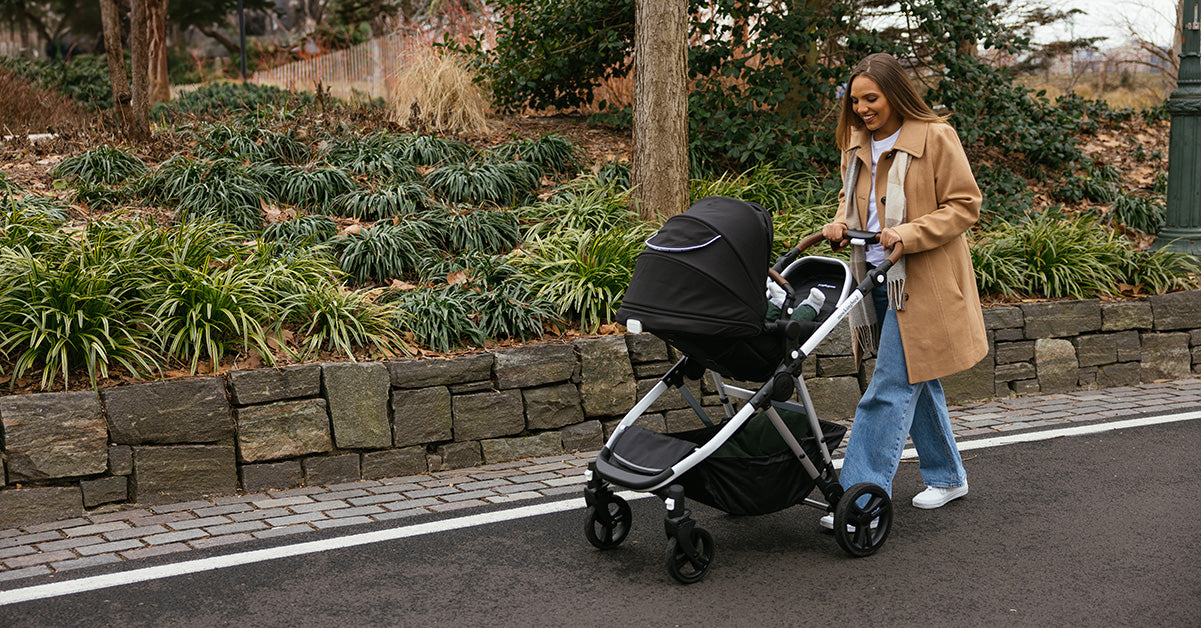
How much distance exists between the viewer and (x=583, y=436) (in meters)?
6.09

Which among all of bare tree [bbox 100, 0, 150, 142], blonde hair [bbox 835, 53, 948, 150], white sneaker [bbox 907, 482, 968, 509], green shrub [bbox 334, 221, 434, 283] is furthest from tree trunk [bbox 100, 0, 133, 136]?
white sneaker [bbox 907, 482, 968, 509]

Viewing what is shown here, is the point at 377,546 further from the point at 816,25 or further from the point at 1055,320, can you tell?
the point at 816,25

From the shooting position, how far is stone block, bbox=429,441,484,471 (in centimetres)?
573

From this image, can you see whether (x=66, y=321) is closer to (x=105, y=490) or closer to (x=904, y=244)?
(x=105, y=490)

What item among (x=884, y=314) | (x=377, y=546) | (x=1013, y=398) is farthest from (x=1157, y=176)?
(x=377, y=546)

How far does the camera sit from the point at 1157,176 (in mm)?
10656

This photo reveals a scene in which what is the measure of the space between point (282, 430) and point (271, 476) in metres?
0.24

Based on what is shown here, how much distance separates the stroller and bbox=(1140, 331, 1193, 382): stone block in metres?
4.39

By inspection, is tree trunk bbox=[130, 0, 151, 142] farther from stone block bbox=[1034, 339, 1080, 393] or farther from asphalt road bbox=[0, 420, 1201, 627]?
stone block bbox=[1034, 339, 1080, 393]

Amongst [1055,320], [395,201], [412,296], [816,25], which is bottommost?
[1055,320]

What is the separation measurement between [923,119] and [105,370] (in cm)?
394

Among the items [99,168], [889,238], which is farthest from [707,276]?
[99,168]

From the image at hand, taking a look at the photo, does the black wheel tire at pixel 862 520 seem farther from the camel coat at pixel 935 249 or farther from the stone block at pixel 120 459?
the stone block at pixel 120 459

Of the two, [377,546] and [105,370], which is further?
[105,370]
